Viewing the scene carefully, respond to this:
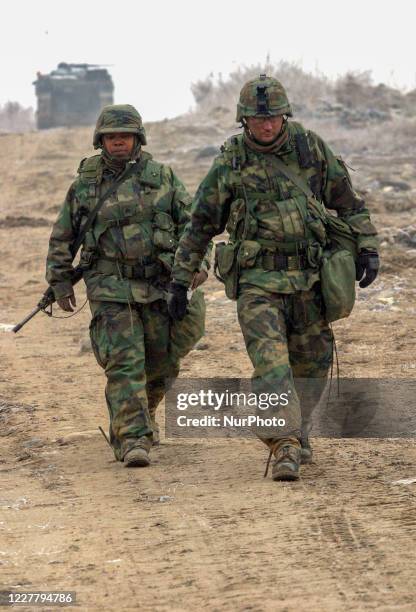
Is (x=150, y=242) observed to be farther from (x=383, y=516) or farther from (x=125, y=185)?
(x=383, y=516)

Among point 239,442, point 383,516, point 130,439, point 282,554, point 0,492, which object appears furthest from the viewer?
point 239,442

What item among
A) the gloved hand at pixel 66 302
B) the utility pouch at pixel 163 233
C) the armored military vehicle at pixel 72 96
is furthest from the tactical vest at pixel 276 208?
Result: the armored military vehicle at pixel 72 96

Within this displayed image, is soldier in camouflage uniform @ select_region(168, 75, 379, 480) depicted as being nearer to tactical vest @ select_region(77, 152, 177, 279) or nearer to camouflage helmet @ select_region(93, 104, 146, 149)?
tactical vest @ select_region(77, 152, 177, 279)

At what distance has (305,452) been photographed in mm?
6273

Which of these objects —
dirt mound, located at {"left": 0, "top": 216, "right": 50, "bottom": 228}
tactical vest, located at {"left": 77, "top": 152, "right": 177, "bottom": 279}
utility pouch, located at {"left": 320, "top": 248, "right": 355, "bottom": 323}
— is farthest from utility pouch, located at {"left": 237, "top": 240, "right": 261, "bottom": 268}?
dirt mound, located at {"left": 0, "top": 216, "right": 50, "bottom": 228}

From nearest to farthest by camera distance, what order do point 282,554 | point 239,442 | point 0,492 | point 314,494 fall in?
point 282,554 → point 314,494 → point 0,492 → point 239,442

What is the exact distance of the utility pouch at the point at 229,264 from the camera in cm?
615

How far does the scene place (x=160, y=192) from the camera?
685cm

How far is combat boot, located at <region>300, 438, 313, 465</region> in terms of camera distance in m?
6.26

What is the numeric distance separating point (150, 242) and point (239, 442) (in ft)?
3.86

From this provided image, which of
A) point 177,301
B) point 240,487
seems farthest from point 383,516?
point 177,301

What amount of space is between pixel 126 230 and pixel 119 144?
0.44m

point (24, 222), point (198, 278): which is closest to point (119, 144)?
point (198, 278)
